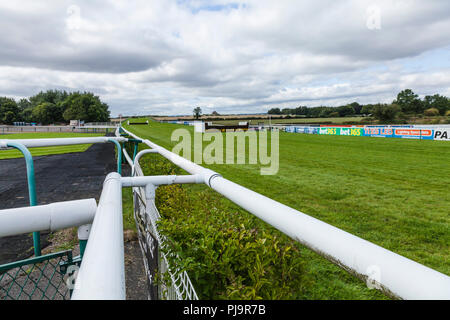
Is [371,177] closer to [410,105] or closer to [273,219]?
[273,219]

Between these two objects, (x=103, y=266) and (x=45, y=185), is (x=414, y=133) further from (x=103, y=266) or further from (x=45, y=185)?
(x=103, y=266)

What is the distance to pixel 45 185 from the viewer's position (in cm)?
811

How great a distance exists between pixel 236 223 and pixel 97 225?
1.33m

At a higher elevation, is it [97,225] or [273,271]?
[97,225]

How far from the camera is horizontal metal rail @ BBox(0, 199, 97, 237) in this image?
0.88m

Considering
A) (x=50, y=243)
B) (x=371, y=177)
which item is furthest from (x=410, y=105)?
(x=50, y=243)

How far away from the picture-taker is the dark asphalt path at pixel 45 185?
406 cm

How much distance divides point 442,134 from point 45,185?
22.8 metres

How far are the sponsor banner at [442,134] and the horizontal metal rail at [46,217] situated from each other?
2345cm

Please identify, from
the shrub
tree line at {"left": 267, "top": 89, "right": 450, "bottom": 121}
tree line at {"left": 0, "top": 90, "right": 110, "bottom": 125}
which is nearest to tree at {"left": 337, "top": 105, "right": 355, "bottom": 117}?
tree line at {"left": 267, "top": 89, "right": 450, "bottom": 121}

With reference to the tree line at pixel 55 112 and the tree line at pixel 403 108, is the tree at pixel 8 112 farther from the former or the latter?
the tree line at pixel 403 108

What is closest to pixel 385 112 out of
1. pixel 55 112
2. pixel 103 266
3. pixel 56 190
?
pixel 56 190
